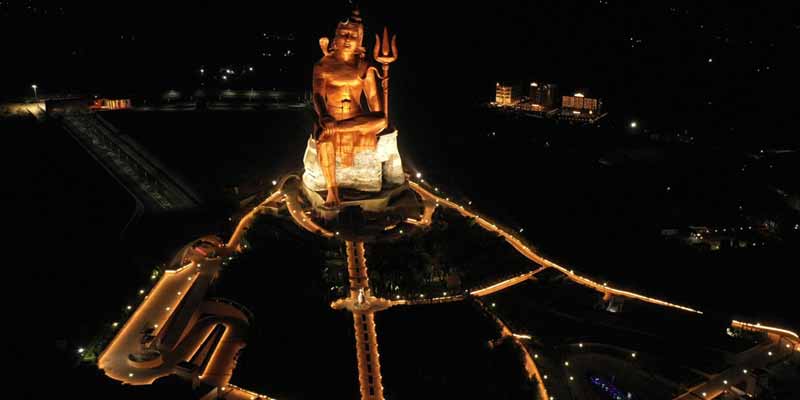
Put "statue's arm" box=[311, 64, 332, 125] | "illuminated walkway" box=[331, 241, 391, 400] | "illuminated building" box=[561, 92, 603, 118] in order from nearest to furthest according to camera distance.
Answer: "illuminated walkway" box=[331, 241, 391, 400] → "statue's arm" box=[311, 64, 332, 125] → "illuminated building" box=[561, 92, 603, 118]

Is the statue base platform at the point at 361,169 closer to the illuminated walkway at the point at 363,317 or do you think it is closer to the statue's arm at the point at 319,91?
the statue's arm at the point at 319,91

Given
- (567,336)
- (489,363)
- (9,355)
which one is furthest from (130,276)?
(567,336)

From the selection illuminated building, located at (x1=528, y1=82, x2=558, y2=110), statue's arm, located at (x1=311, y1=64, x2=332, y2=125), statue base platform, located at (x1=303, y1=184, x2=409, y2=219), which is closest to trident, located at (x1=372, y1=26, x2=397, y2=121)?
statue's arm, located at (x1=311, y1=64, x2=332, y2=125)

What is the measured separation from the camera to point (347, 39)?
61.0ft

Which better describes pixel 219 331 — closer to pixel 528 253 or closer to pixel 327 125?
pixel 327 125

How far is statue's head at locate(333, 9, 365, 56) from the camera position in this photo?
1848 cm

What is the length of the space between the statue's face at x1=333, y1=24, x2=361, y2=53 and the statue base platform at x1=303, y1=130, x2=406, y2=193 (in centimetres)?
276

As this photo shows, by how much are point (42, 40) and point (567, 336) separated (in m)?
34.7

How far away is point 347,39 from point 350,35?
5.7 inches

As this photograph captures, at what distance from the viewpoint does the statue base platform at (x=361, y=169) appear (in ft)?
62.7

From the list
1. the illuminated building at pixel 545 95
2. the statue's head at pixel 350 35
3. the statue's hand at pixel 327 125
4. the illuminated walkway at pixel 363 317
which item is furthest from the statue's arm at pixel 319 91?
the illuminated building at pixel 545 95

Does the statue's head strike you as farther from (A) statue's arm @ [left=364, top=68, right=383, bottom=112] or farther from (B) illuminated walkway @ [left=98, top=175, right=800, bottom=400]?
(B) illuminated walkway @ [left=98, top=175, right=800, bottom=400]

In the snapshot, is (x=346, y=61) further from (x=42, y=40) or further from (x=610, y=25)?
(x=42, y=40)

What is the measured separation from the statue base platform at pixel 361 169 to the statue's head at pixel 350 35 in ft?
9.08
